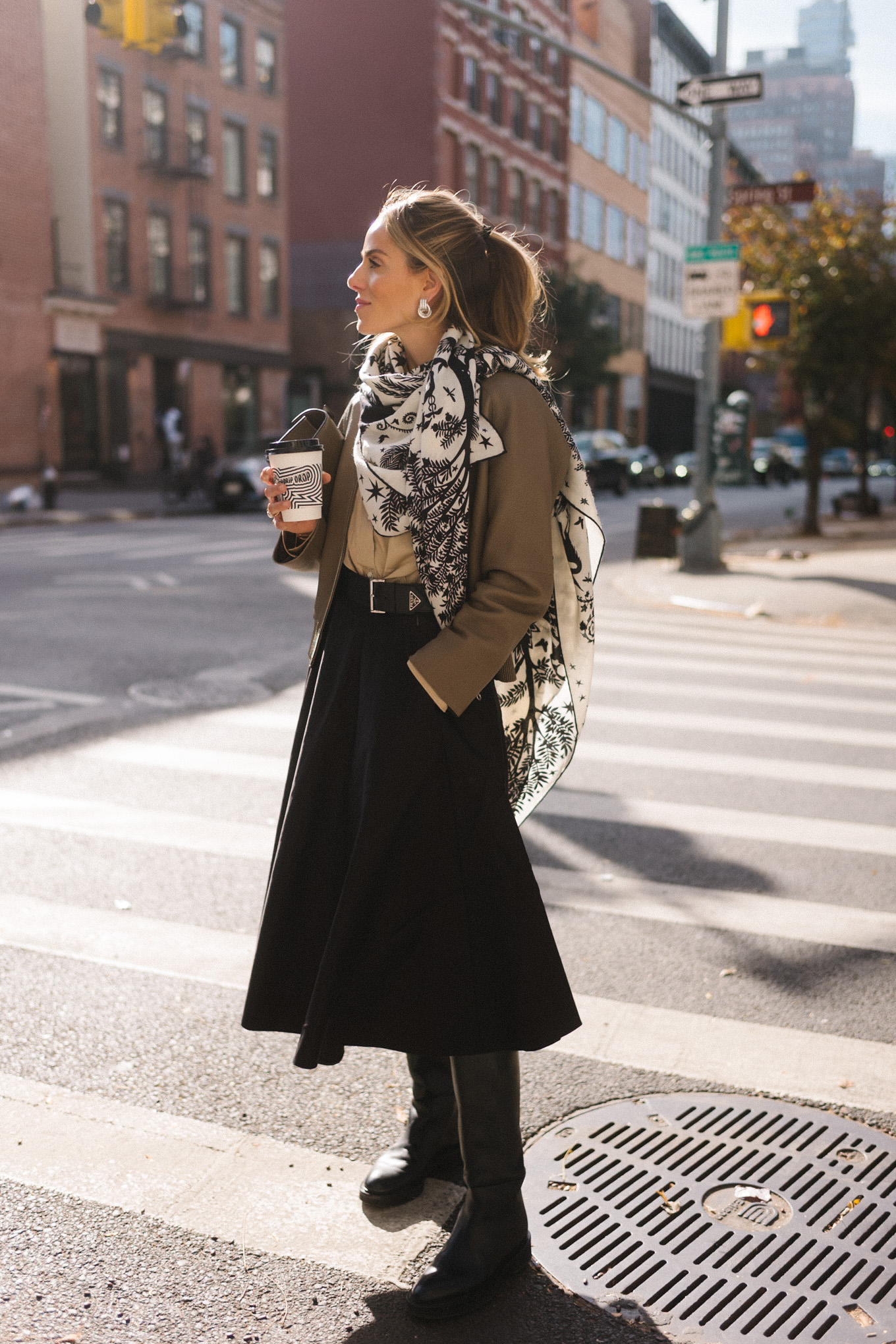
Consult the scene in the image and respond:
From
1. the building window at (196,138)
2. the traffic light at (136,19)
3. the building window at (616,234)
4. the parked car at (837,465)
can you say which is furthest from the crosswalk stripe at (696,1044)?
the building window at (616,234)

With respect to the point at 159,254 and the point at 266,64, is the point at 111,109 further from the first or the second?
the point at 266,64

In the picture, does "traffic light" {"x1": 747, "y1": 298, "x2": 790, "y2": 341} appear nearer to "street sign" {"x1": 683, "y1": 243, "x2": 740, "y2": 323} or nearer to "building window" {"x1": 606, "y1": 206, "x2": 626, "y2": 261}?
"street sign" {"x1": 683, "y1": 243, "x2": 740, "y2": 323}

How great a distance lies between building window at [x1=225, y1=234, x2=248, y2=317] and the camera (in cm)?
3931

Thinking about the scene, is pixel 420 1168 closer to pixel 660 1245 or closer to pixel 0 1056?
pixel 660 1245

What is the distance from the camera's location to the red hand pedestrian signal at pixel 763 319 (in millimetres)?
16078

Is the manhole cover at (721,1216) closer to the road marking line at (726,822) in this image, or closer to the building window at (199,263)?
the road marking line at (726,822)

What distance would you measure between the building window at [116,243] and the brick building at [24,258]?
7.79ft

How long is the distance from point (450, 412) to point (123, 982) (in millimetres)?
2297

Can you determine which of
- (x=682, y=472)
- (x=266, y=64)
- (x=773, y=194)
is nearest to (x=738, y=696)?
(x=773, y=194)

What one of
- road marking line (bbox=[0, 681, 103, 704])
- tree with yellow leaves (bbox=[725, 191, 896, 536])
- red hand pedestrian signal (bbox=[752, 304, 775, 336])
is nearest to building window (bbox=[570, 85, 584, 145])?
tree with yellow leaves (bbox=[725, 191, 896, 536])

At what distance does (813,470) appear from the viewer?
23406 mm

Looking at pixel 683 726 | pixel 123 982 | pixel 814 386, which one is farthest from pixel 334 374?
pixel 123 982

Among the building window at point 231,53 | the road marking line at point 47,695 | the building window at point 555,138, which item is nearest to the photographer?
the road marking line at point 47,695

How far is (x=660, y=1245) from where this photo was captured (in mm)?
2746
